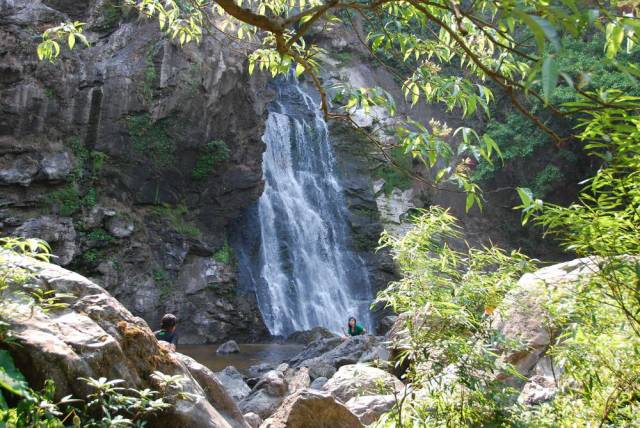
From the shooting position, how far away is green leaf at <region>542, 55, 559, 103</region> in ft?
4.52

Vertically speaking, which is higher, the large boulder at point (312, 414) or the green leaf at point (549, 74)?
the green leaf at point (549, 74)

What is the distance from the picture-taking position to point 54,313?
10.3 ft

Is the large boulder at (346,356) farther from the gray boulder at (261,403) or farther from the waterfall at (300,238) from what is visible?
the waterfall at (300,238)

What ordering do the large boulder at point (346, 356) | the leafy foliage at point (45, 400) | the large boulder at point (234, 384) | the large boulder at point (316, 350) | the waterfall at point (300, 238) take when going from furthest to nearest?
the waterfall at point (300, 238) → the large boulder at point (316, 350) → the large boulder at point (346, 356) → the large boulder at point (234, 384) → the leafy foliage at point (45, 400)

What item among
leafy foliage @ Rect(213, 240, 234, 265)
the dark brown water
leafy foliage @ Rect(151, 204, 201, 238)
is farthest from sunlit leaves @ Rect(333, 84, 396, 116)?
leafy foliage @ Rect(213, 240, 234, 265)

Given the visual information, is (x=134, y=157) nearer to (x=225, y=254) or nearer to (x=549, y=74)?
(x=225, y=254)

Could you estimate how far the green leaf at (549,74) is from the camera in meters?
1.38

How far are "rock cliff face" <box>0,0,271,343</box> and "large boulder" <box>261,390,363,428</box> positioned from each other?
11402 millimetres

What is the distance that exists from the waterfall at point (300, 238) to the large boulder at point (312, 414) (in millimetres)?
12951

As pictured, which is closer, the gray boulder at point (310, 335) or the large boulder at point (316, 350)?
the large boulder at point (316, 350)

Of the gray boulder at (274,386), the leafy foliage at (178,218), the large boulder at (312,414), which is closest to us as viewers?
the large boulder at (312,414)

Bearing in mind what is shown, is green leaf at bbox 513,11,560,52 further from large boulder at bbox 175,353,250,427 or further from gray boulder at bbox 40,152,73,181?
gray boulder at bbox 40,152,73,181

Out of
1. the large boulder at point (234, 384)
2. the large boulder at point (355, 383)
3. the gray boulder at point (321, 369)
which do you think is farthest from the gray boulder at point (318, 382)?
the large boulder at point (355, 383)

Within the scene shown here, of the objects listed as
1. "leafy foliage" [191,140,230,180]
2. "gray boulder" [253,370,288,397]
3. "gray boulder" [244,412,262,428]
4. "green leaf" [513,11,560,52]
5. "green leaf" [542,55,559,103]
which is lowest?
"gray boulder" [244,412,262,428]
